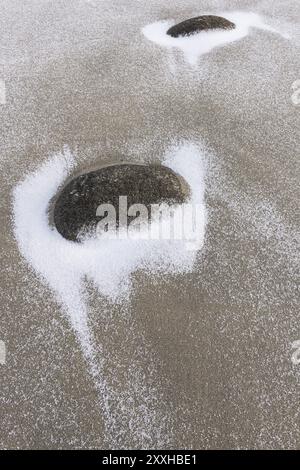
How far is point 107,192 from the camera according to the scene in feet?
29.6

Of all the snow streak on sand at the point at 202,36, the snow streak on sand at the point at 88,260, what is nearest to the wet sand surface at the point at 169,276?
the snow streak on sand at the point at 88,260

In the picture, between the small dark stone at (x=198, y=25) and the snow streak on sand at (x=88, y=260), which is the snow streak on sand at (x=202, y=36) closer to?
the small dark stone at (x=198, y=25)

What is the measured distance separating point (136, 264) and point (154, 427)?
305cm

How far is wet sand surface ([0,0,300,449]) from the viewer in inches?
252

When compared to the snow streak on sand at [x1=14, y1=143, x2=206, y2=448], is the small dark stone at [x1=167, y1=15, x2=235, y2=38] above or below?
above

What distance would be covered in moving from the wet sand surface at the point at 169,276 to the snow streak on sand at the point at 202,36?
18.0 inches

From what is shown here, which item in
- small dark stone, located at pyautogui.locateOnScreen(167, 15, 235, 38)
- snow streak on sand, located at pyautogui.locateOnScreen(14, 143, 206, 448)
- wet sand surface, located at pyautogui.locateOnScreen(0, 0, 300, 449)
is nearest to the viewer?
wet sand surface, located at pyautogui.locateOnScreen(0, 0, 300, 449)

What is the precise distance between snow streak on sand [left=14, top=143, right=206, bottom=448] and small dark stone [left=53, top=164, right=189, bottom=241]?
289 millimetres

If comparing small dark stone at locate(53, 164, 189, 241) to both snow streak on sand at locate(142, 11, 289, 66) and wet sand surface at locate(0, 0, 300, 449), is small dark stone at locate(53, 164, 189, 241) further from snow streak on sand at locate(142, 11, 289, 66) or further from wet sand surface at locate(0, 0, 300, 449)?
snow streak on sand at locate(142, 11, 289, 66)

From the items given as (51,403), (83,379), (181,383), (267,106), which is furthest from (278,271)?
(267,106)

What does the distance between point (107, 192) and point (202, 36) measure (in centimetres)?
866

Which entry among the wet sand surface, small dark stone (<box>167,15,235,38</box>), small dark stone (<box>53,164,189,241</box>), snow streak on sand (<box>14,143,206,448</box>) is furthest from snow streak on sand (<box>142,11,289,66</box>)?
snow streak on sand (<box>14,143,206,448</box>)

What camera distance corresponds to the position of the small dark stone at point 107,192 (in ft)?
28.7
